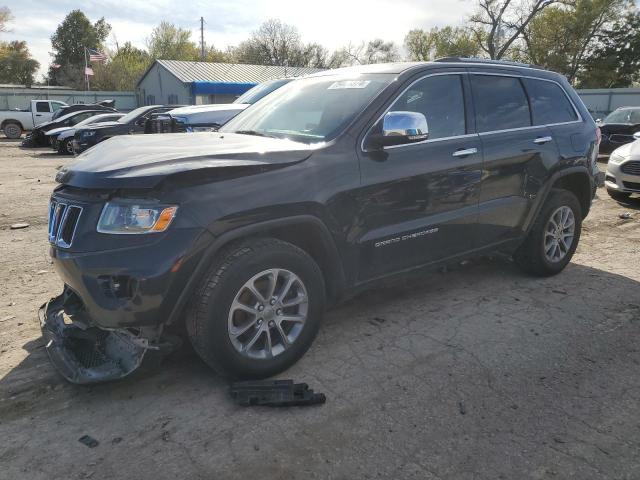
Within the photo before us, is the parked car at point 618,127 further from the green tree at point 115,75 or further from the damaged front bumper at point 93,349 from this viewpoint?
the green tree at point 115,75

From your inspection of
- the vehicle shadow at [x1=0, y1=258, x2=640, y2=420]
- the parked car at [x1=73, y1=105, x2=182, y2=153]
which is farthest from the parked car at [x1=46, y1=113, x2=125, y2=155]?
the vehicle shadow at [x1=0, y1=258, x2=640, y2=420]

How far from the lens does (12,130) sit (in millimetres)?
26406

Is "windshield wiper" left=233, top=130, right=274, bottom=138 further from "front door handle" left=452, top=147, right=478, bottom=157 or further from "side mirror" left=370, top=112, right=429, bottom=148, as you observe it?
"front door handle" left=452, top=147, right=478, bottom=157

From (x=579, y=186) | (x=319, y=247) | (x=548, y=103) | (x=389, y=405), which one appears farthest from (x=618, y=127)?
(x=389, y=405)

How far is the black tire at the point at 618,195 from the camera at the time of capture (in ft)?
28.9

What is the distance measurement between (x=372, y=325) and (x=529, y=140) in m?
2.14

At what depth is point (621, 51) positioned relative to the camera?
4541 centimetres

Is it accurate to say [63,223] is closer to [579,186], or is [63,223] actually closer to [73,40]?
[579,186]

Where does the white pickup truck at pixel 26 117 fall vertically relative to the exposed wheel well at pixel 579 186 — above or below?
above

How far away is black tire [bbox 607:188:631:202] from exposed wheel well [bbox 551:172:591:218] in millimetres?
4253

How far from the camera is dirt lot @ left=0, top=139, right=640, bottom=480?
2451 millimetres

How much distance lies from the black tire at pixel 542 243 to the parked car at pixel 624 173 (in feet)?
13.8

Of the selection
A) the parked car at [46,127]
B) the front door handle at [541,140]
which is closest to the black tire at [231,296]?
the front door handle at [541,140]

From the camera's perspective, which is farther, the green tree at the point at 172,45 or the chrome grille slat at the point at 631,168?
the green tree at the point at 172,45
